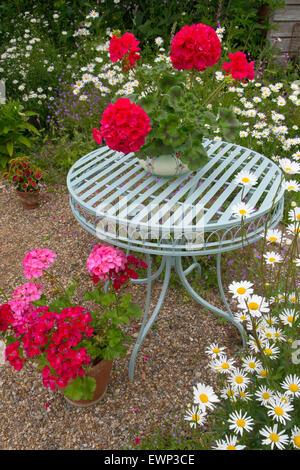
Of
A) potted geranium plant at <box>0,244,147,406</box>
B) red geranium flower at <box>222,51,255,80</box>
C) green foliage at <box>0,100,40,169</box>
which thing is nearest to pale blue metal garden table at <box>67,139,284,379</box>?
potted geranium plant at <box>0,244,147,406</box>

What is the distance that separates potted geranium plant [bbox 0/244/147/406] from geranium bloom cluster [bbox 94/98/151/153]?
440 millimetres

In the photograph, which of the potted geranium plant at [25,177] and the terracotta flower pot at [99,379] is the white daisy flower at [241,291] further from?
the potted geranium plant at [25,177]

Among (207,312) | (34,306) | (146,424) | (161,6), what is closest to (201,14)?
(161,6)

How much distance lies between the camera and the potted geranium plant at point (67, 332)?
1456mm

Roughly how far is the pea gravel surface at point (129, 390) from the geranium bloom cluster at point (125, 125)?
1.20m

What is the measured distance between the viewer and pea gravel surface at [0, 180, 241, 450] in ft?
5.95

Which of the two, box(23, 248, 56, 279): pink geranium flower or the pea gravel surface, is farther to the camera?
the pea gravel surface

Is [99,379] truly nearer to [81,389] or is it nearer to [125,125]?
[81,389]

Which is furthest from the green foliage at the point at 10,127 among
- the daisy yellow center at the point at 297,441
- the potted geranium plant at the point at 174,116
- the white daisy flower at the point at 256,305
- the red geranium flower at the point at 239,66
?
the daisy yellow center at the point at 297,441

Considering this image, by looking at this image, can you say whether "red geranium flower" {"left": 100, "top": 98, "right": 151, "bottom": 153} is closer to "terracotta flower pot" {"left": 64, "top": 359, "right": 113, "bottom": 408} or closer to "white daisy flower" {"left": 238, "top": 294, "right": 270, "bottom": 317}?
"white daisy flower" {"left": 238, "top": 294, "right": 270, "bottom": 317}

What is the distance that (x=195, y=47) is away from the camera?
1.67 metres

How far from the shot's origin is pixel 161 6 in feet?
15.4

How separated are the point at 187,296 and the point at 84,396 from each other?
41.5 inches
